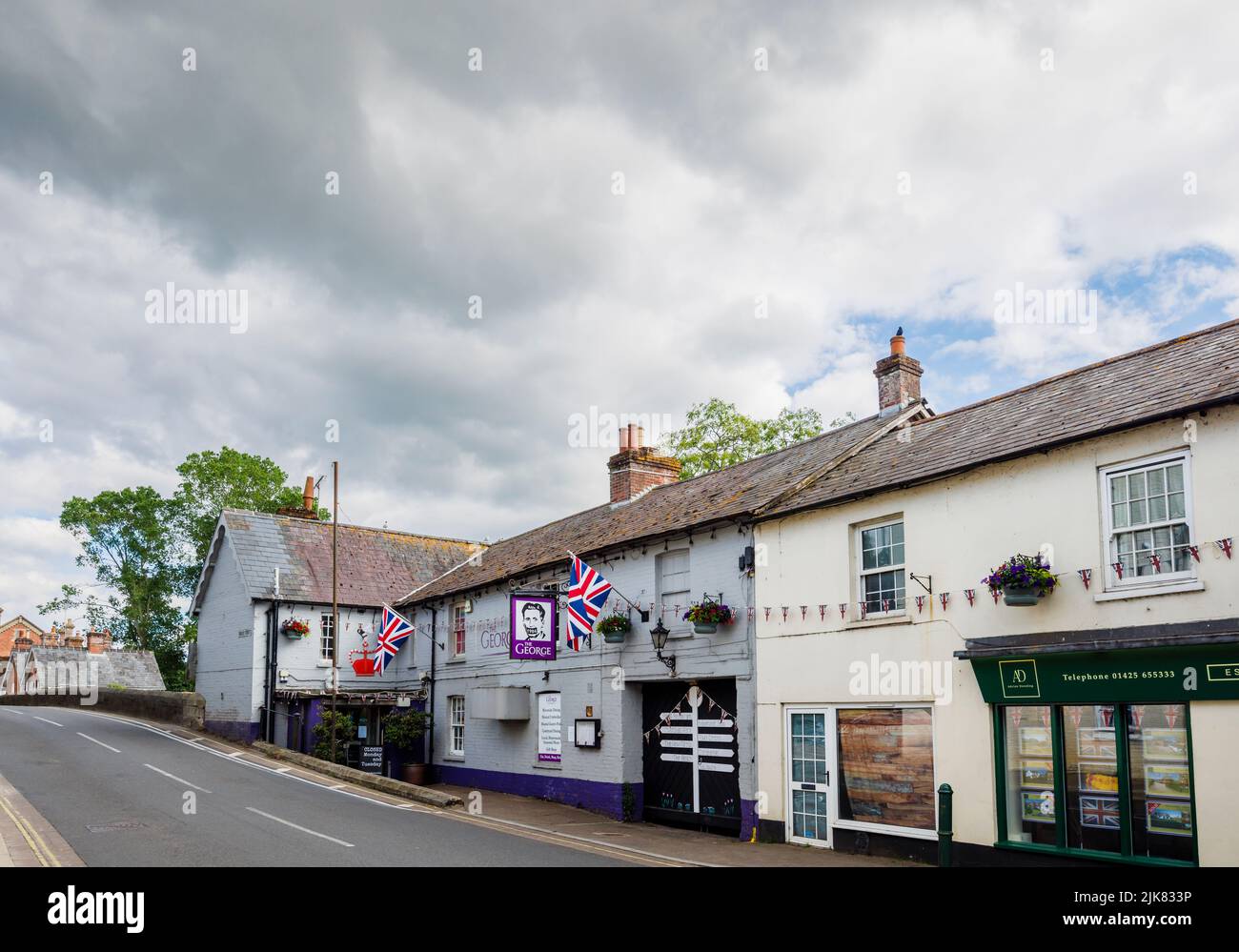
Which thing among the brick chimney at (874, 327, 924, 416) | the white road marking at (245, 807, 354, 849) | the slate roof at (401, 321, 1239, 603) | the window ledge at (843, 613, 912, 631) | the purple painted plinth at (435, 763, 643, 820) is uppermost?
the brick chimney at (874, 327, 924, 416)

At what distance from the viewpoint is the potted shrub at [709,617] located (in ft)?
57.8

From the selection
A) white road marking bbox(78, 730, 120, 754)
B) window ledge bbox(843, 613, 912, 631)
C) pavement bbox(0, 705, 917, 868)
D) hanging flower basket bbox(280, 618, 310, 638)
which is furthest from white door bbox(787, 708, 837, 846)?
hanging flower basket bbox(280, 618, 310, 638)

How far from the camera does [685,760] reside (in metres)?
19.2

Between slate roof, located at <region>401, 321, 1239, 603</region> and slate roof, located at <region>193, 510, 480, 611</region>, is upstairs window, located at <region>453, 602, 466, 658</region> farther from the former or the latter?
slate roof, located at <region>193, 510, 480, 611</region>

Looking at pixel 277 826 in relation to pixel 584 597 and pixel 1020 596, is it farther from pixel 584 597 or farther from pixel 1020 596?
pixel 1020 596

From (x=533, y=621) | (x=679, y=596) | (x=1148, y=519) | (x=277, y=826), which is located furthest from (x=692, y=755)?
(x=1148, y=519)

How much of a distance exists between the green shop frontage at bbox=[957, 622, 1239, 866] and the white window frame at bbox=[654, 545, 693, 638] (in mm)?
6843

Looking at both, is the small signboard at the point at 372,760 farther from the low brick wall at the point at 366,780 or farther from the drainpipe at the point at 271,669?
the drainpipe at the point at 271,669

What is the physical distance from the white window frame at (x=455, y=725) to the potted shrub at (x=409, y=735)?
2.91ft

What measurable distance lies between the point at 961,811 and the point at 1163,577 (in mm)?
4159

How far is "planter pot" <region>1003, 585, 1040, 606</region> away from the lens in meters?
12.3

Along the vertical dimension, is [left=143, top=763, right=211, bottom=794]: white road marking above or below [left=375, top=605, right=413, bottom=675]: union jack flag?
below

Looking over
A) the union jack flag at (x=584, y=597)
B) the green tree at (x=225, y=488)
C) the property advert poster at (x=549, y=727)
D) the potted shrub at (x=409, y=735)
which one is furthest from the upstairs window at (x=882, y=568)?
the green tree at (x=225, y=488)
